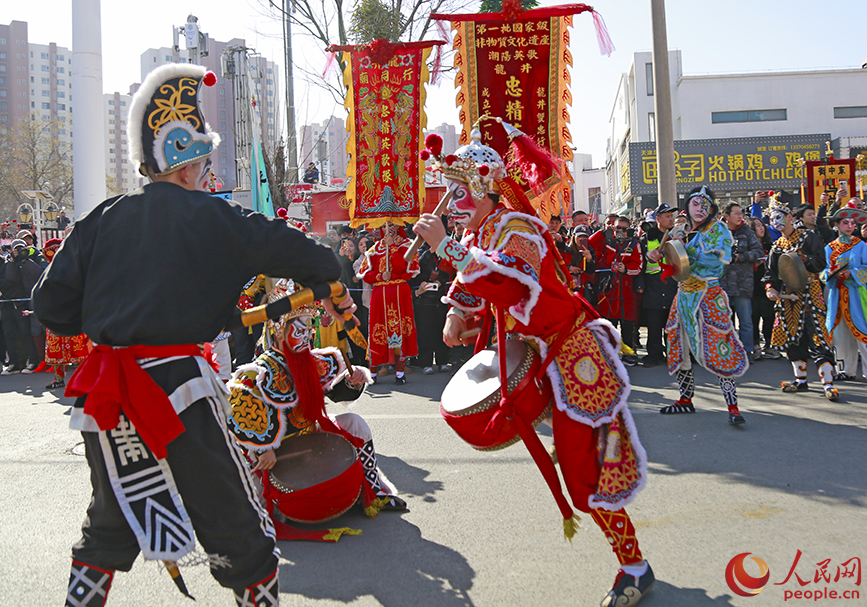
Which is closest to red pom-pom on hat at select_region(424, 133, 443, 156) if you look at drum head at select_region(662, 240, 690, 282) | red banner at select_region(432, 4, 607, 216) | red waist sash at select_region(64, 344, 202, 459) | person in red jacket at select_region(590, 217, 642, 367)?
red waist sash at select_region(64, 344, 202, 459)

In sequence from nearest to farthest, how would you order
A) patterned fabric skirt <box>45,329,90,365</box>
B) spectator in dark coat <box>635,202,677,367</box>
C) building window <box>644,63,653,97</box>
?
1. spectator in dark coat <box>635,202,677,367</box>
2. patterned fabric skirt <box>45,329,90,365</box>
3. building window <box>644,63,653,97</box>

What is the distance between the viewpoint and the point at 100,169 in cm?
737

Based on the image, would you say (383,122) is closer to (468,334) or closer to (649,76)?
(468,334)

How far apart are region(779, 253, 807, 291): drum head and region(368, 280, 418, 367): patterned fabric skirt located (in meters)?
4.61

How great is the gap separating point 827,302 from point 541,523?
16.4ft

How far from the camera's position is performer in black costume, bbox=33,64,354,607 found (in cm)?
210

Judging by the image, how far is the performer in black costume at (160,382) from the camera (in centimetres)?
210

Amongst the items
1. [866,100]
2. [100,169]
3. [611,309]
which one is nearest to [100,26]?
[100,169]

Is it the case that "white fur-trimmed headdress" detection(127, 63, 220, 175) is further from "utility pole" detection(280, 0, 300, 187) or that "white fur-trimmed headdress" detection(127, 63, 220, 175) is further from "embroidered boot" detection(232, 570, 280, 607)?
"utility pole" detection(280, 0, 300, 187)

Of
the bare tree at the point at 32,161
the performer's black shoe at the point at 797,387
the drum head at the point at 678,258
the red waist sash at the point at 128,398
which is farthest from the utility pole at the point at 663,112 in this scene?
the bare tree at the point at 32,161

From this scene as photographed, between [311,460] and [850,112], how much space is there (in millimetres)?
41206

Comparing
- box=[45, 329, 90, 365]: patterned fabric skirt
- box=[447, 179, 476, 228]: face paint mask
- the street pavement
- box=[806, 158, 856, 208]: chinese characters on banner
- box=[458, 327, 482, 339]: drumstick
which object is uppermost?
box=[806, 158, 856, 208]: chinese characters on banner

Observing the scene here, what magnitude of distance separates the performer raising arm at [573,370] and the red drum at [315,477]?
137cm

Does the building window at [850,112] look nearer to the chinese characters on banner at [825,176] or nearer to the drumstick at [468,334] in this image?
the chinese characters on banner at [825,176]
